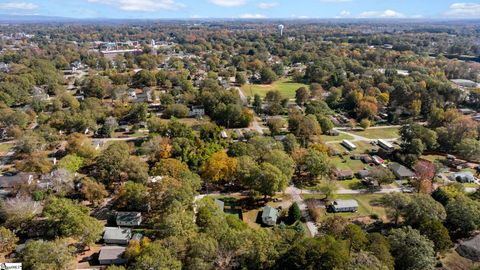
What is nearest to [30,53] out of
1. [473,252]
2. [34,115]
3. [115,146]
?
[34,115]

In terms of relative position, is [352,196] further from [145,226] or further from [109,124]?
[109,124]

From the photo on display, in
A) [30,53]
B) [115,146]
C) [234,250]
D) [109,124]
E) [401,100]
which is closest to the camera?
[234,250]

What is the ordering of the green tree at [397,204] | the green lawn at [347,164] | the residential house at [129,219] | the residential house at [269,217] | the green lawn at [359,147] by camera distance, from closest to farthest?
the green tree at [397,204] → the residential house at [129,219] → the residential house at [269,217] → the green lawn at [347,164] → the green lawn at [359,147]

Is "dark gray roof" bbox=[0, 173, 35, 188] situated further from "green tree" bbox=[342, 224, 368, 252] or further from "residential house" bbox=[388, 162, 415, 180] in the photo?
"residential house" bbox=[388, 162, 415, 180]

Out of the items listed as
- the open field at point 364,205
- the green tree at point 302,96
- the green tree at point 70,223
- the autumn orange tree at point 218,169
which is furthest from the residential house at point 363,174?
the green tree at point 302,96

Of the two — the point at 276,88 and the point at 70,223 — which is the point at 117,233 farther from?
the point at 276,88

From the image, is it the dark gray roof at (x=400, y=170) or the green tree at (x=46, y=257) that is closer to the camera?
the green tree at (x=46, y=257)

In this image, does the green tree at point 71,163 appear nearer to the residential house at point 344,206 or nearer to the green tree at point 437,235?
the residential house at point 344,206
